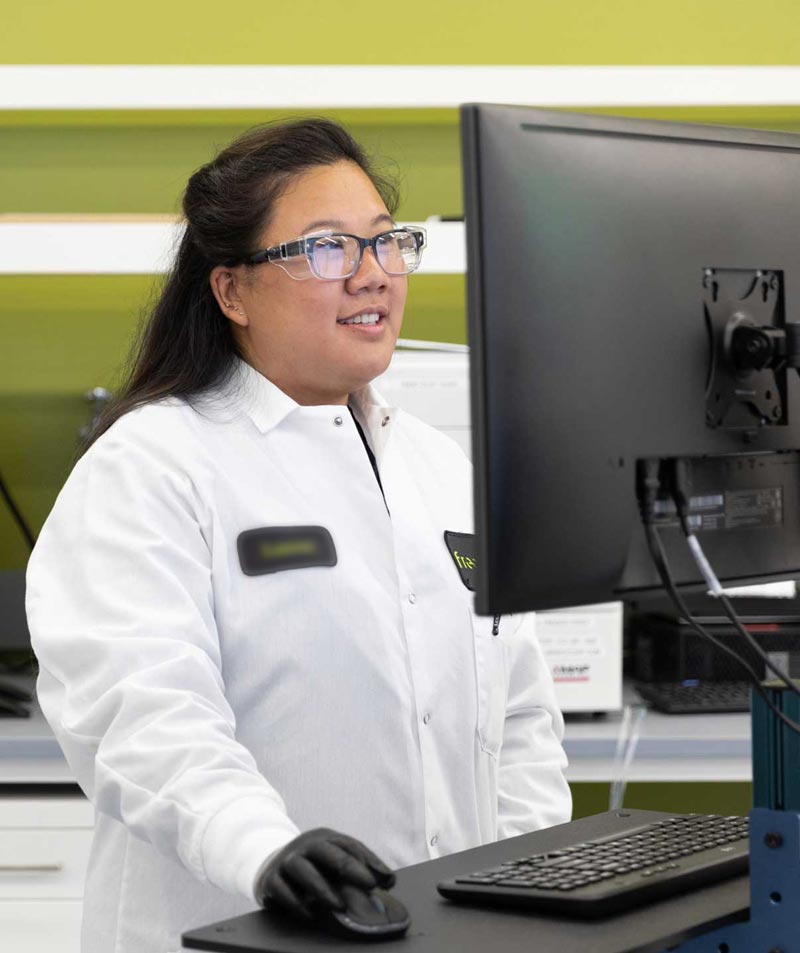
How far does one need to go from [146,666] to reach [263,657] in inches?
7.2

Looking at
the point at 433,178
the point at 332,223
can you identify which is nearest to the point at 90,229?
the point at 433,178

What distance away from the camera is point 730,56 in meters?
3.05

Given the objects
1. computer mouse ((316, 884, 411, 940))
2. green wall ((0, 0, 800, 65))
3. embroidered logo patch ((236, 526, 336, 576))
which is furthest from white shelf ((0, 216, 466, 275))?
computer mouse ((316, 884, 411, 940))

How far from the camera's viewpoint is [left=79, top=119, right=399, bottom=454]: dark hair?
1562 millimetres

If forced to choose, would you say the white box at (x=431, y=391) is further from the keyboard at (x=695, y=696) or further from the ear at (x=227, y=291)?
the ear at (x=227, y=291)

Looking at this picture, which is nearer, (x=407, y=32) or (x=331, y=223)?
(x=331, y=223)

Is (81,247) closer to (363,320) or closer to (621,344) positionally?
(363,320)

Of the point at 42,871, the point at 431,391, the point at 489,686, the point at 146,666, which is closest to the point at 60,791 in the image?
the point at 42,871

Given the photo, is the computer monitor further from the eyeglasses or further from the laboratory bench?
the laboratory bench

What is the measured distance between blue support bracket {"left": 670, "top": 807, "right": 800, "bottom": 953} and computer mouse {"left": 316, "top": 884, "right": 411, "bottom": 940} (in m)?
0.24

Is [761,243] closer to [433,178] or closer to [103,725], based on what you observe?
[103,725]

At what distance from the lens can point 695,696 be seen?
2525 mm

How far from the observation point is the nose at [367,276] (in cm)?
148

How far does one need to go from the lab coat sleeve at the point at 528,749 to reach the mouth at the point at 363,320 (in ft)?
1.23
